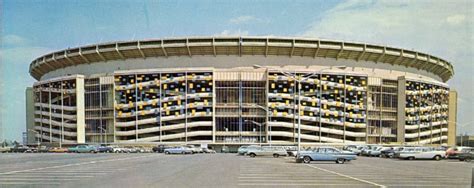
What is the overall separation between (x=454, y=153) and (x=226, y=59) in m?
42.8

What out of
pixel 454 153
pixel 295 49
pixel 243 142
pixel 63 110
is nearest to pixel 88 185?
pixel 454 153

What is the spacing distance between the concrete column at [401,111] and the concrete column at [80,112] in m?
56.1

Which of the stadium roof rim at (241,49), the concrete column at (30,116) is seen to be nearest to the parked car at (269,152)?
the stadium roof rim at (241,49)

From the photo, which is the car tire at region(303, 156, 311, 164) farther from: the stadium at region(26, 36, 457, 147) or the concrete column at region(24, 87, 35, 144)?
the concrete column at region(24, 87, 35, 144)

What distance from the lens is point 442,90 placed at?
76.2 m

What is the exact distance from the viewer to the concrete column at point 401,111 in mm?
68750

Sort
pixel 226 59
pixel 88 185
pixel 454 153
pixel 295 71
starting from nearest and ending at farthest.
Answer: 1. pixel 88 185
2. pixel 454 153
3. pixel 295 71
4. pixel 226 59

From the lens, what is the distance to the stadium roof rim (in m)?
65.1

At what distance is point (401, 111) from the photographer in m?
69.4

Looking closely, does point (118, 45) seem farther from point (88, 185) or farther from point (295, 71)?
point (88, 185)

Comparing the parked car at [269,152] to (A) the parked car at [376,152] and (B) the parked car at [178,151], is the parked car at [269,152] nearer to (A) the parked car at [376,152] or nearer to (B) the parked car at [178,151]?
(A) the parked car at [376,152]

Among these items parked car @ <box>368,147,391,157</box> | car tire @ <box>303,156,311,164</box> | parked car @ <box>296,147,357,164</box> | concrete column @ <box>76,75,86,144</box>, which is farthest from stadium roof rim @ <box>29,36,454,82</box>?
car tire @ <box>303,156,311,164</box>

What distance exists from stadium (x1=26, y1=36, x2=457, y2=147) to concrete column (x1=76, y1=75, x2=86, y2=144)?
0.18m

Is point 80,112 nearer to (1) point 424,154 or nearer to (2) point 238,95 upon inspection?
(2) point 238,95
